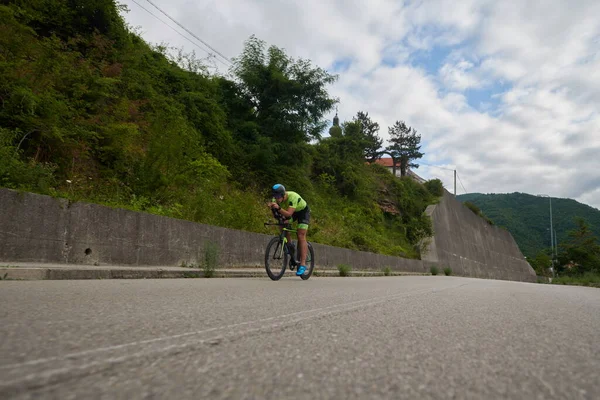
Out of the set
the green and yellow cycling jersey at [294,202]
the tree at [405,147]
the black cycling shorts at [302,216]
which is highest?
the tree at [405,147]

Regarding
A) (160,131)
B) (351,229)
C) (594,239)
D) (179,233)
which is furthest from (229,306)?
(594,239)

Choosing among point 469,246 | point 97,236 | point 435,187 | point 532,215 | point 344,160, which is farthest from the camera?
point 532,215

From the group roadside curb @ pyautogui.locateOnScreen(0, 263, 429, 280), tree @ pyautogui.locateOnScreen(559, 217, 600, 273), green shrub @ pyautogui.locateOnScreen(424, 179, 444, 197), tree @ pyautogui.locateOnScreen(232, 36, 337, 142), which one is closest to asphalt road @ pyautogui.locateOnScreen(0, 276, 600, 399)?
roadside curb @ pyautogui.locateOnScreen(0, 263, 429, 280)

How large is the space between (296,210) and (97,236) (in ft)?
12.7

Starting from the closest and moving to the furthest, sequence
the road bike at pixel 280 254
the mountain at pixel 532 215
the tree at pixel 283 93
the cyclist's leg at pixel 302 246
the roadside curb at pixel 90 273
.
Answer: the roadside curb at pixel 90 273, the road bike at pixel 280 254, the cyclist's leg at pixel 302 246, the tree at pixel 283 93, the mountain at pixel 532 215

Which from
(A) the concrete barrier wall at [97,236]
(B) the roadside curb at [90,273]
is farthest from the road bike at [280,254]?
(A) the concrete barrier wall at [97,236]

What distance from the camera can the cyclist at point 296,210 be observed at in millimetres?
8469

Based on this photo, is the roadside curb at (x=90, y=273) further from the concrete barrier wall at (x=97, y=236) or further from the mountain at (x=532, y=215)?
the mountain at (x=532, y=215)

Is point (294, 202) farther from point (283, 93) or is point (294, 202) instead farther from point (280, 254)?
point (283, 93)

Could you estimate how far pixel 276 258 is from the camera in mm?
8797

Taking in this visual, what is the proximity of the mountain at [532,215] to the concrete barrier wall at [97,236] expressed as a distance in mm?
74603

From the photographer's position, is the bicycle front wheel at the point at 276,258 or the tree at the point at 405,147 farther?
the tree at the point at 405,147

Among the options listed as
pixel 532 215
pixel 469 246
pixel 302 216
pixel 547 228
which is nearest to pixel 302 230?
pixel 302 216

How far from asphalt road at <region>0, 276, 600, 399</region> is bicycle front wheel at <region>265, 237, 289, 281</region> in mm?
4846
